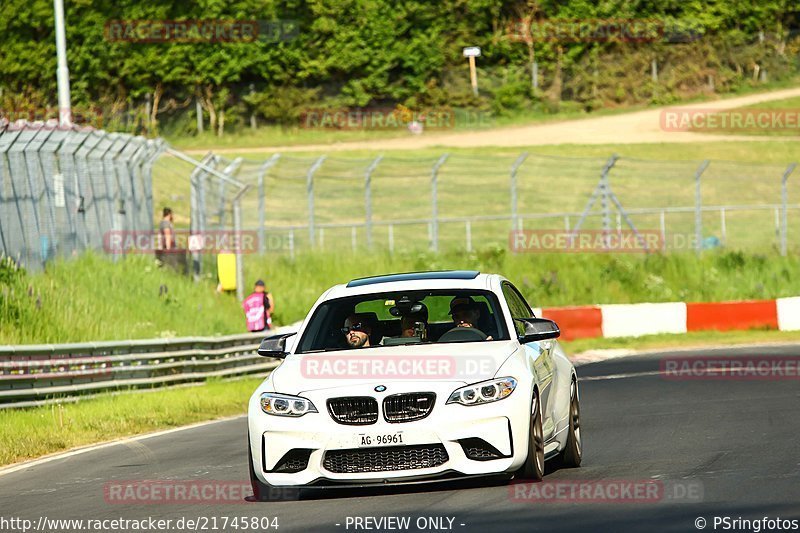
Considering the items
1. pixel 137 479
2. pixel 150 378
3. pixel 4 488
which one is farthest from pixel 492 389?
pixel 150 378

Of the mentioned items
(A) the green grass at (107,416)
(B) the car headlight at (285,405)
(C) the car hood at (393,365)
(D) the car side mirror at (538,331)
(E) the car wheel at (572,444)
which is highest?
(D) the car side mirror at (538,331)

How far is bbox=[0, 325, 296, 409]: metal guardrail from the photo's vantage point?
18016 mm

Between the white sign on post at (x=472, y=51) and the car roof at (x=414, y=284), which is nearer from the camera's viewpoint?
the car roof at (x=414, y=284)

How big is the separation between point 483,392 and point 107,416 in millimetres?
9039

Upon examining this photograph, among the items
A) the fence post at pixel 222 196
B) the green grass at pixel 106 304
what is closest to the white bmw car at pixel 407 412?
the green grass at pixel 106 304

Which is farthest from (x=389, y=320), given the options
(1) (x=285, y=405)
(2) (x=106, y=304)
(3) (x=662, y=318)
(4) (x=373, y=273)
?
(4) (x=373, y=273)

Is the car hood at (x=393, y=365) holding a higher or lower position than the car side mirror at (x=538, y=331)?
lower

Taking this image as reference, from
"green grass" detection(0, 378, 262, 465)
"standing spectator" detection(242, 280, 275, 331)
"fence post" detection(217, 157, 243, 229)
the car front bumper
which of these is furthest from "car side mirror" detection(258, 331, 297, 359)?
"fence post" detection(217, 157, 243, 229)

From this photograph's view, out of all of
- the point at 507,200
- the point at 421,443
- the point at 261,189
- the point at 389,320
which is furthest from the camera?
the point at 507,200

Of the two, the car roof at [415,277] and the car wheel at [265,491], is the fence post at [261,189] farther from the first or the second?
the car wheel at [265,491]

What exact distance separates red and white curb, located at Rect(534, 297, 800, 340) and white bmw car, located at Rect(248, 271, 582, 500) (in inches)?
716

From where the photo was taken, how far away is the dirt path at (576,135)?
211ft

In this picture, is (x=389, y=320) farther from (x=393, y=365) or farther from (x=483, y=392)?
(x=483, y=392)

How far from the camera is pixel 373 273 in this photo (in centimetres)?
3566
